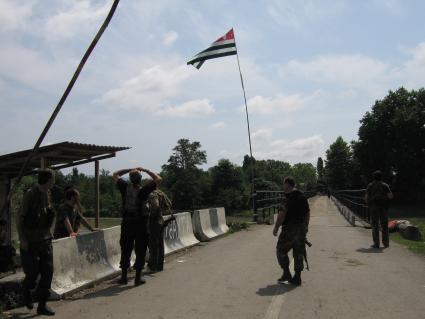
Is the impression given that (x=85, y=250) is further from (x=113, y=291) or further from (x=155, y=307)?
(x=155, y=307)

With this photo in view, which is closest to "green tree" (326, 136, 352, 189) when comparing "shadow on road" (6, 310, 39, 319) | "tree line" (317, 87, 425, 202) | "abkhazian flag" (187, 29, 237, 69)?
"tree line" (317, 87, 425, 202)

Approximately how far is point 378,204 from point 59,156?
26.4 ft

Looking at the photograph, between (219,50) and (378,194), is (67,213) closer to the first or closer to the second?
(378,194)

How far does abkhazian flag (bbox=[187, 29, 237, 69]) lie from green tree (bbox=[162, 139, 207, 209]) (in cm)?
7524

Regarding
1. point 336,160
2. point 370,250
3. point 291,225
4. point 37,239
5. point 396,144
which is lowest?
point 370,250

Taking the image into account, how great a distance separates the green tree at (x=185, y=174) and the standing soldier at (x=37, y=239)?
89586 mm

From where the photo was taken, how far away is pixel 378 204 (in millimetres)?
12516

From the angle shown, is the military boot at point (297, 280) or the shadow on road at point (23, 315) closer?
the shadow on road at point (23, 315)

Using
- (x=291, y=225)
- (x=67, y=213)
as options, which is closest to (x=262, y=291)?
(x=291, y=225)

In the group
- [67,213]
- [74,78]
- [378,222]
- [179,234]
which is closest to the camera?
[74,78]

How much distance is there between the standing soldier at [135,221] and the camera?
8.05m

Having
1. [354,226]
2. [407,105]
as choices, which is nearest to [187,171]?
[407,105]

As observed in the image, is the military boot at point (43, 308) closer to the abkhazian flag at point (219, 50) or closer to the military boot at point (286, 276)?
the military boot at point (286, 276)

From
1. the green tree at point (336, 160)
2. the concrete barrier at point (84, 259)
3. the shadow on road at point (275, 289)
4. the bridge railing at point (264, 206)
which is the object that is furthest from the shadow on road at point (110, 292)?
the green tree at point (336, 160)
